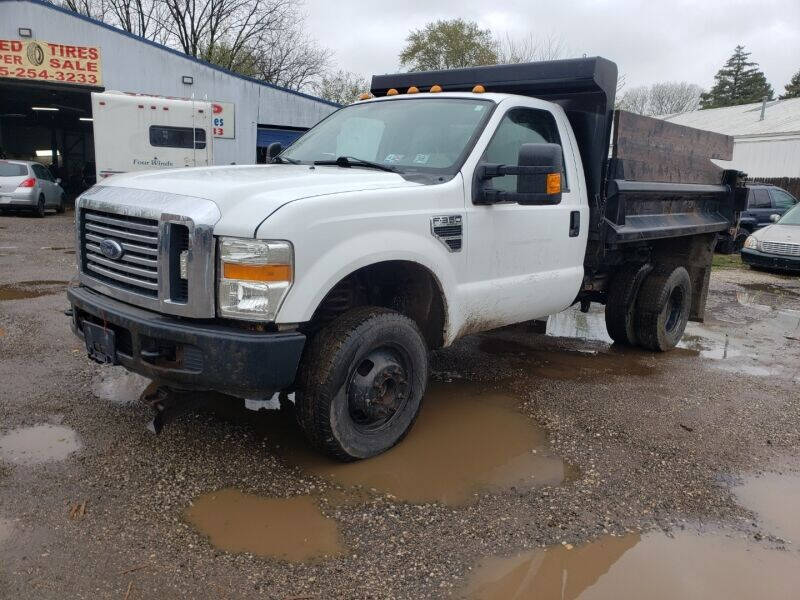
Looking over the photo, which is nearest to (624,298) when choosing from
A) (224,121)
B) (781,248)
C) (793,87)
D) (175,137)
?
(781,248)

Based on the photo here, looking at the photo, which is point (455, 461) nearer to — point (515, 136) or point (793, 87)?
point (515, 136)

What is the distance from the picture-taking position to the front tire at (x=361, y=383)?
3.21 metres

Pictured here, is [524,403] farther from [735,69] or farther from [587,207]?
[735,69]

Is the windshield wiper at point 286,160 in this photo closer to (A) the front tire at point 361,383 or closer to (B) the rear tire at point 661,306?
(A) the front tire at point 361,383

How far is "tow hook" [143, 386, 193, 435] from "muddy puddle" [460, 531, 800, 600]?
1.84 m

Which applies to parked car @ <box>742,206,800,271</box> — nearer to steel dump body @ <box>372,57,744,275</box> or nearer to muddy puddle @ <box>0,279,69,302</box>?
steel dump body @ <box>372,57,744,275</box>

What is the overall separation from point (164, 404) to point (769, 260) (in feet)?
42.6

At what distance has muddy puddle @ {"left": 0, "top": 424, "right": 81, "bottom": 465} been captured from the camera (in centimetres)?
339

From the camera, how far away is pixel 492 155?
4.11 meters

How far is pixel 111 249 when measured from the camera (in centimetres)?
Answer: 331

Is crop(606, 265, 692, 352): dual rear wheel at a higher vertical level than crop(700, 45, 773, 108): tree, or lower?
lower

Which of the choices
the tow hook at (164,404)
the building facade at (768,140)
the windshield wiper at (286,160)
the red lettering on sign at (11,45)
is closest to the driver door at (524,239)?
the windshield wiper at (286,160)

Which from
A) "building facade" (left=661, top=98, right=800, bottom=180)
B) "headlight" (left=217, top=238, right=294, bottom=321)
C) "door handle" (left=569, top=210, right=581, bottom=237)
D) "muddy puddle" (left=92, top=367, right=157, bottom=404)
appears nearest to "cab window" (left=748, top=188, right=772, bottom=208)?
"building facade" (left=661, top=98, right=800, bottom=180)

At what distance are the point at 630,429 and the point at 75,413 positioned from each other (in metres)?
3.55
